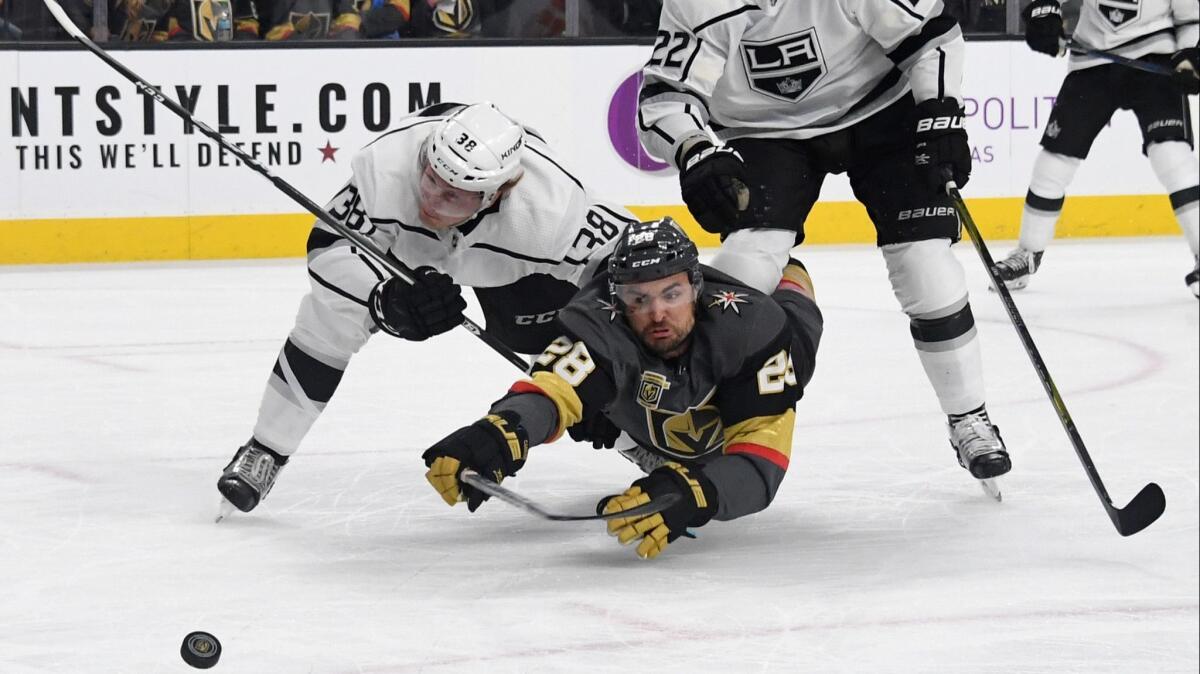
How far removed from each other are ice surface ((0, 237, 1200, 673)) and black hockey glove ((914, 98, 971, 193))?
0.56 m

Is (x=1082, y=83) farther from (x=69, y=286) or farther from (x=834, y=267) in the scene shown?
(x=69, y=286)

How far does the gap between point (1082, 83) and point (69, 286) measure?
369 centimetres

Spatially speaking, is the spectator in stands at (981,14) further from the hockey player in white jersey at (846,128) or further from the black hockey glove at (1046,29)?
the hockey player in white jersey at (846,128)

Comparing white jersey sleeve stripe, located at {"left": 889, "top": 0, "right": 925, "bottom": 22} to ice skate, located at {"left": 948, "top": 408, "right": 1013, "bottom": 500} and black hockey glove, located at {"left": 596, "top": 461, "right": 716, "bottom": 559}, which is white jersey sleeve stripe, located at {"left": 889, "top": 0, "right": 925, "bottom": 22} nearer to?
ice skate, located at {"left": 948, "top": 408, "right": 1013, "bottom": 500}

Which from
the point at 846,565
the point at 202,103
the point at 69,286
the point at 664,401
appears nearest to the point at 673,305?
the point at 664,401

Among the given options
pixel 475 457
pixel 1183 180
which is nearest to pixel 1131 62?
pixel 1183 180

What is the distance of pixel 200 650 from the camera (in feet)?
6.77

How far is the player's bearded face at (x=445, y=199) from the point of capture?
265cm

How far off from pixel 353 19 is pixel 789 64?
454 cm

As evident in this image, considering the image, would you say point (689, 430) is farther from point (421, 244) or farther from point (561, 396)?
point (421, 244)

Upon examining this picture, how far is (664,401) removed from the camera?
8.44 ft

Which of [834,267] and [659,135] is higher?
[659,135]

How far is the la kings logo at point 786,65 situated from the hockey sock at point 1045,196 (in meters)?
3.10

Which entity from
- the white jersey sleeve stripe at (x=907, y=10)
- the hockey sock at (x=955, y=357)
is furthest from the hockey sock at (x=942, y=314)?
the white jersey sleeve stripe at (x=907, y=10)
